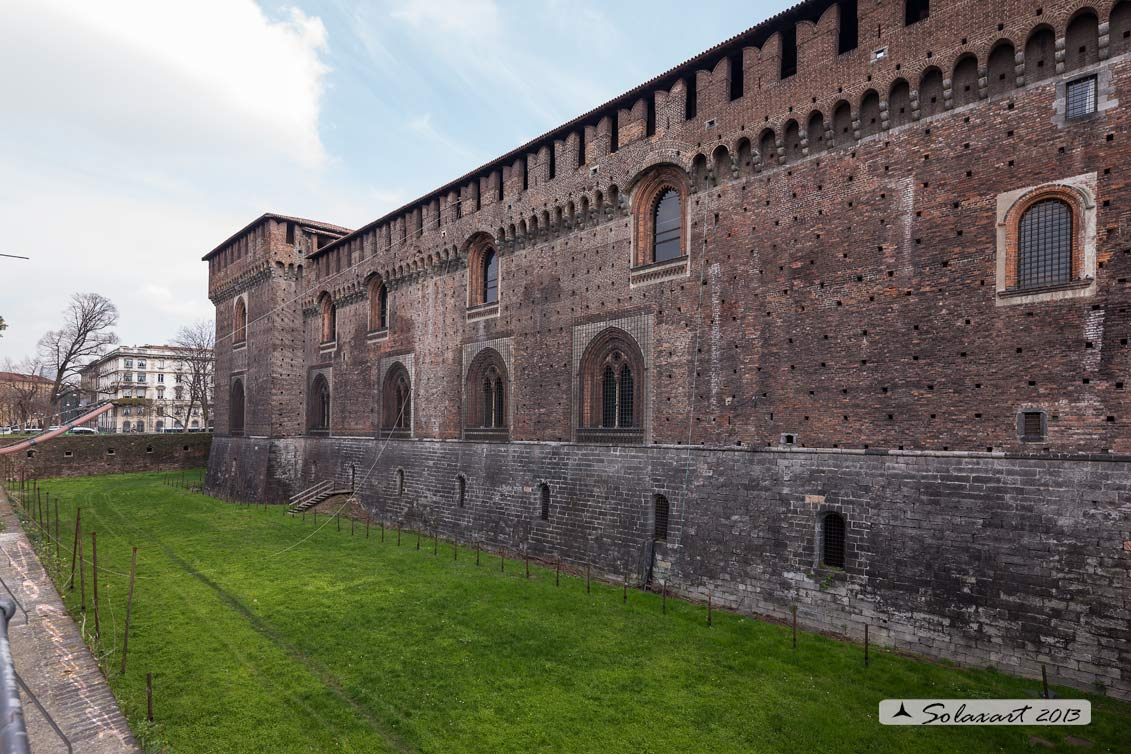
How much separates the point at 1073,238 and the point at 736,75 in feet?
Answer: 26.6

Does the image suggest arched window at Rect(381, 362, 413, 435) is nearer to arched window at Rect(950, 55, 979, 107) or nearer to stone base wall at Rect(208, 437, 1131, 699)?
stone base wall at Rect(208, 437, 1131, 699)

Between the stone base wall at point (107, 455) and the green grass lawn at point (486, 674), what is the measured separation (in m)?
26.6

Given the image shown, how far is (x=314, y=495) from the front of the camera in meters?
27.9

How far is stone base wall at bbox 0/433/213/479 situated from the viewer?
36125 mm

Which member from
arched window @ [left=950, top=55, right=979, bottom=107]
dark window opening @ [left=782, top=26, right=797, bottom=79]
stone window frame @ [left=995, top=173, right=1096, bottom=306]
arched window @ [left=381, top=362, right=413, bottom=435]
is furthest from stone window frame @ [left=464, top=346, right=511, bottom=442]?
arched window @ [left=950, top=55, right=979, bottom=107]

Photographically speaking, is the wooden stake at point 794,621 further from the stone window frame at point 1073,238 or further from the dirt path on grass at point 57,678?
the dirt path on grass at point 57,678

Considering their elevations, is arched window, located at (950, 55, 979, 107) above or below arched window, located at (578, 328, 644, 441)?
above

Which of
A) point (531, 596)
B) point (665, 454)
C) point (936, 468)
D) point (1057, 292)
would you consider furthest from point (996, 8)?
point (531, 596)

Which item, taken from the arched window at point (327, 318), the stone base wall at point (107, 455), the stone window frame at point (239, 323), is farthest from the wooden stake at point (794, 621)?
the stone base wall at point (107, 455)

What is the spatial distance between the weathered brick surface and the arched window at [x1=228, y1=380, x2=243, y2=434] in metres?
20.4

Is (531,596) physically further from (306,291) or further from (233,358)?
(233,358)

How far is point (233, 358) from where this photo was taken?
3541cm

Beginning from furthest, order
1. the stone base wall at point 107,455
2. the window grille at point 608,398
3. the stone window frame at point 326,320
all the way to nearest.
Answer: the stone base wall at point 107,455 < the stone window frame at point 326,320 < the window grille at point 608,398

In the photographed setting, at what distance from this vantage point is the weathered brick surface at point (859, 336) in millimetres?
9977
